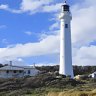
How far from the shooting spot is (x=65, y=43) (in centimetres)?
7769

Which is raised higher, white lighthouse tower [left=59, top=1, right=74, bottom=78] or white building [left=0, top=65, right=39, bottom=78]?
white lighthouse tower [left=59, top=1, right=74, bottom=78]

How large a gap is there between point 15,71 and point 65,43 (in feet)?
38.8

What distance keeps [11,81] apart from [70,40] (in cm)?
1669

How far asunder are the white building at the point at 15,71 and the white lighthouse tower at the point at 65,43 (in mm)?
7173

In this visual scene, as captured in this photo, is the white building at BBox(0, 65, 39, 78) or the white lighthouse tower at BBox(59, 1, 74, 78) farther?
the white building at BBox(0, 65, 39, 78)

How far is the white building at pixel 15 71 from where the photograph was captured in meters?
80.0

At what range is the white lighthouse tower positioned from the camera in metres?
76.2

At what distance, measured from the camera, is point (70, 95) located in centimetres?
2183

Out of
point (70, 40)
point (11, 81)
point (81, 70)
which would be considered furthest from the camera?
point (81, 70)

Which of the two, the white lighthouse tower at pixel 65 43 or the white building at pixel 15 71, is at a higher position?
the white lighthouse tower at pixel 65 43

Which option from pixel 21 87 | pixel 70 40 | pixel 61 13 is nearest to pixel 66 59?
pixel 70 40

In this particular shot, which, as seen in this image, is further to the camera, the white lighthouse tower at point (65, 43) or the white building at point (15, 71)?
the white building at point (15, 71)

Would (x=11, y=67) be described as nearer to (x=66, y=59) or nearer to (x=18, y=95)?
(x=66, y=59)

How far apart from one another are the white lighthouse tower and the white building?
7.17 m
